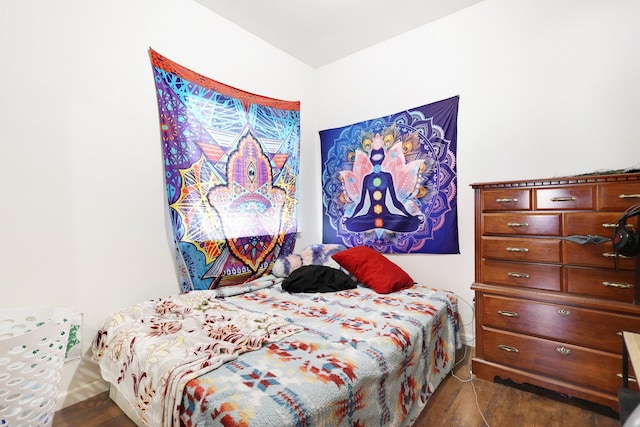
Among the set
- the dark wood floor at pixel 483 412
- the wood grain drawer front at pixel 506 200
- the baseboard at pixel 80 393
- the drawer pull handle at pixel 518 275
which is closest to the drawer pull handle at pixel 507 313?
the drawer pull handle at pixel 518 275

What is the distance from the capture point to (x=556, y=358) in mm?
1670

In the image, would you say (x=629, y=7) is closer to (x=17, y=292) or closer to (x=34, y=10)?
(x=34, y=10)

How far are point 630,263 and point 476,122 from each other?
4.34 feet

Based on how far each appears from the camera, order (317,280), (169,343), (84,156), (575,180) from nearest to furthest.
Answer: (169,343), (575,180), (84,156), (317,280)

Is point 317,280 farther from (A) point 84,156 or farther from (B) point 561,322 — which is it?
(A) point 84,156

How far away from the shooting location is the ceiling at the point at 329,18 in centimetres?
236

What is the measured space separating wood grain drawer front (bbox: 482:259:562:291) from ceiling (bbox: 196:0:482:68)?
2.02 m

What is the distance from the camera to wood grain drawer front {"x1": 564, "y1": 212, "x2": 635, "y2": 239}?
5.07ft

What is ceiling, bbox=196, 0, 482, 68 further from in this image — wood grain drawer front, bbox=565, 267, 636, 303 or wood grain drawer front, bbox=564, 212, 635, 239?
wood grain drawer front, bbox=565, 267, 636, 303

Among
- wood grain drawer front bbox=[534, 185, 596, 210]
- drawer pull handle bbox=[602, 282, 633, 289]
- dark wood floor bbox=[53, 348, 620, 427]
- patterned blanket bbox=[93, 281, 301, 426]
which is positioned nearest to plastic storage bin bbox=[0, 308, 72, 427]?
patterned blanket bbox=[93, 281, 301, 426]

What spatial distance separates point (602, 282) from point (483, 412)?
936 mm

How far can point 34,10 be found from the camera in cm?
158

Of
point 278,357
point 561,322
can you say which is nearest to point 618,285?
point 561,322

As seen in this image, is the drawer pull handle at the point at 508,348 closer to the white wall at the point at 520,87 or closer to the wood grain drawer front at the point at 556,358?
the wood grain drawer front at the point at 556,358
